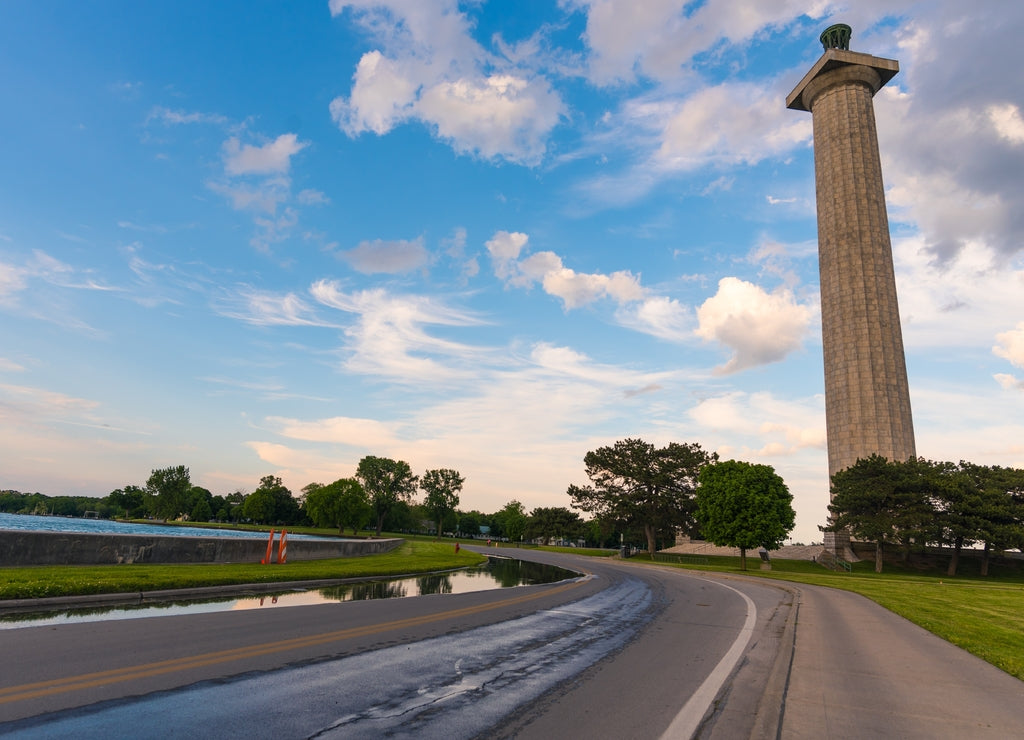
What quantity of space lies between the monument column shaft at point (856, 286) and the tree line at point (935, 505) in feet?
38.2

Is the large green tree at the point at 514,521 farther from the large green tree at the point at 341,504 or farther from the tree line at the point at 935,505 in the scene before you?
the tree line at the point at 935,505

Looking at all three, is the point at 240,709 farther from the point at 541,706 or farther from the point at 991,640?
the point at 991,640

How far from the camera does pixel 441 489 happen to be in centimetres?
12288

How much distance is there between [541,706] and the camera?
19.9 ft

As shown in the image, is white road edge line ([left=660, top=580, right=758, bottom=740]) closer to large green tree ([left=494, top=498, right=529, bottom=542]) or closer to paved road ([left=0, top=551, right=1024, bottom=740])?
paved road ([left=0, top=551, right=1024, bottom=740])

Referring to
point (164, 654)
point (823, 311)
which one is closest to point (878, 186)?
point (823, 311)

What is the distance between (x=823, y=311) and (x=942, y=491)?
3034 cm

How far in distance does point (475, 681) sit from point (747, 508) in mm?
47835

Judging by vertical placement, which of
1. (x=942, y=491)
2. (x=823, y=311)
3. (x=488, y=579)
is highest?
(x=823, y=311)

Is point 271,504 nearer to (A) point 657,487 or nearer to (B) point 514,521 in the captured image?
(B) point 514,521

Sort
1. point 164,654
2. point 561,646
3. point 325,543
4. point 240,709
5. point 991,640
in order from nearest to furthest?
point 240,709 → point 164,654 → point 561,646 → point 991,640 → point 325,543

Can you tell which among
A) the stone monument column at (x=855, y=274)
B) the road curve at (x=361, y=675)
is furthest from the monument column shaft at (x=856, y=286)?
the road curve at (x=361, y=675)

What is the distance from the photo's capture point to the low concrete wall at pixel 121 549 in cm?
1559

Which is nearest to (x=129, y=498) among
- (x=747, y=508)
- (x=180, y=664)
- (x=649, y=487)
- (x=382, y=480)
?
(x=382, y=480)
